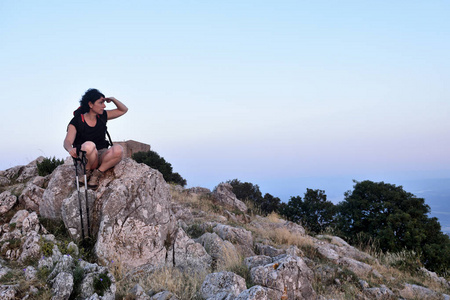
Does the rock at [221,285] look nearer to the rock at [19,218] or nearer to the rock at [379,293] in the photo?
the rock at [379,293]

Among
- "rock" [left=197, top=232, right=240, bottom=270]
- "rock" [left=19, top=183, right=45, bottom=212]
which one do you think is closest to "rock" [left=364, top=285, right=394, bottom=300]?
"rock" [left=197, top=232, right=240, bottom=270]

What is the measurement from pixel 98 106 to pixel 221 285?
5.09m

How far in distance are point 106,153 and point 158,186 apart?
148cm

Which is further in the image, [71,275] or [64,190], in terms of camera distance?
[64,190]

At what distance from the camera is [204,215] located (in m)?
12.9

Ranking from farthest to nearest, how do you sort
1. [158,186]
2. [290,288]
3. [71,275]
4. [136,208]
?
[158,186], [136,208], [290,288], [71,275]

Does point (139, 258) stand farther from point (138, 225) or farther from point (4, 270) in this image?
point (4, 270)

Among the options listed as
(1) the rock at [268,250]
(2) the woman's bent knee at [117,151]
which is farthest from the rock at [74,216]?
(1) the rock at [268,250]

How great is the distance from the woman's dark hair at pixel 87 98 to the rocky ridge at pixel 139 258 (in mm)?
1487

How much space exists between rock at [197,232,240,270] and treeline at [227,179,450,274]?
26.9ft

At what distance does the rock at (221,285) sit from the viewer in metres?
5.62

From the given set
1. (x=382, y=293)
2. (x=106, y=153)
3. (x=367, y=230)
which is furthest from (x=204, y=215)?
(x=367, y=230)

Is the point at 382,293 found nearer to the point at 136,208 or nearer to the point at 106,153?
the point at 136,208

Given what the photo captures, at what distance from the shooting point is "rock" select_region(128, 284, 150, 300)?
5809 millimetres
